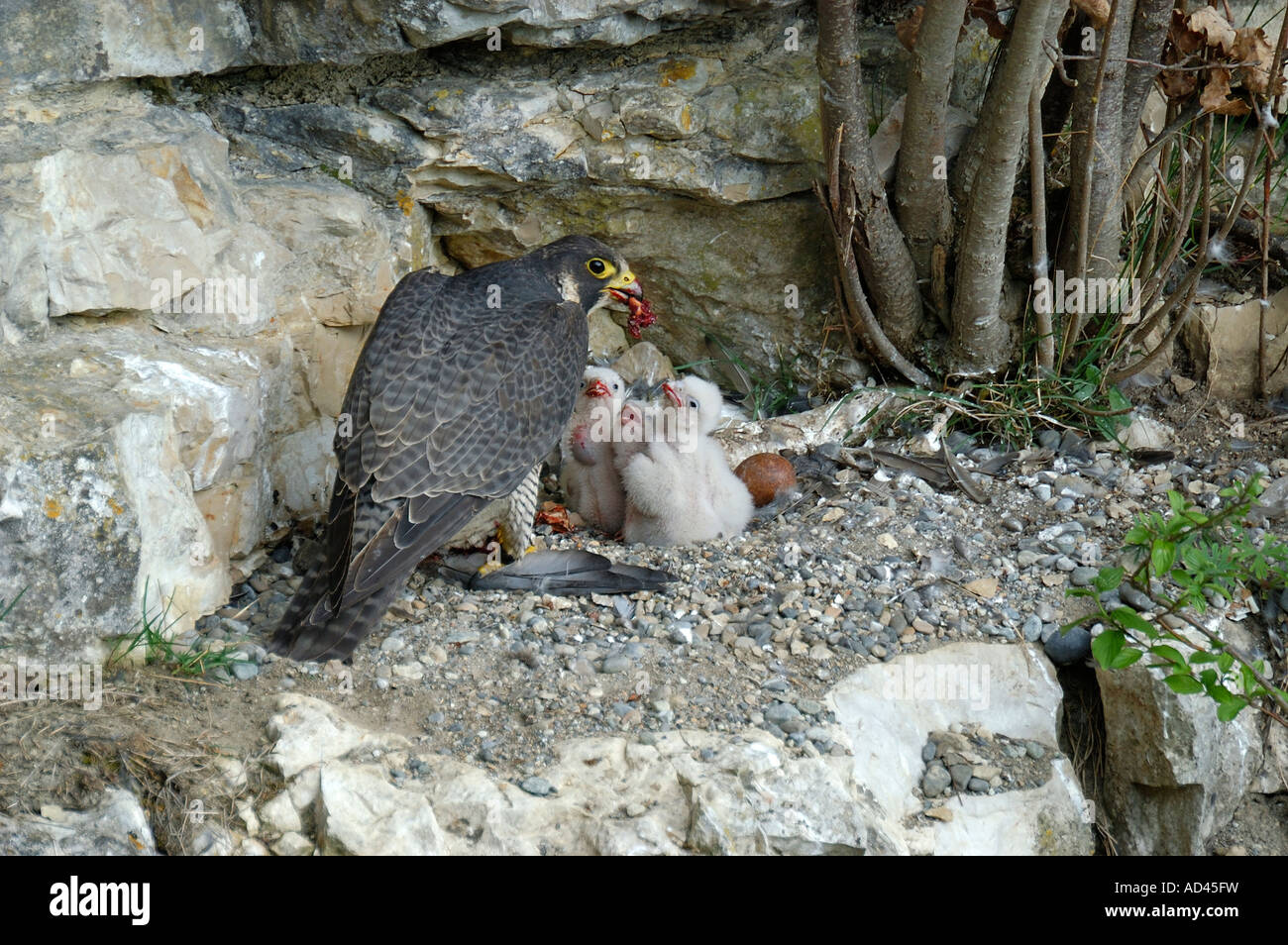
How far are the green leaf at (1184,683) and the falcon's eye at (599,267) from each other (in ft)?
8.51

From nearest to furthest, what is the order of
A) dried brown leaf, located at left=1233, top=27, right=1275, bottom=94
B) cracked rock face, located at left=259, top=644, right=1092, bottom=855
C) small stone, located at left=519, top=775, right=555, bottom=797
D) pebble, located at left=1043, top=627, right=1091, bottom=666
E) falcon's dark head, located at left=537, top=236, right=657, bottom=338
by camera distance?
1. cracked rock face, located at left=259, top=644, right=1092, bottom=855
2. small stone, located at left=519, top=775, right=555, bottom=797
3. pebble, located at left=1043, top=627, right=1091, bottom=666
4. dried brown leaf, located at left=1233, top=27, right=1275, bottom=94
5. falcon's dark head, located at left=537, top=236, right=657, bottom=338

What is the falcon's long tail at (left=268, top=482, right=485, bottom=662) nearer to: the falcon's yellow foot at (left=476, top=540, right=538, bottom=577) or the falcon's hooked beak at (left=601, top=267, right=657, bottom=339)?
the falcon's yellow foot at (left=476, top=540, right=538, bottom=577)

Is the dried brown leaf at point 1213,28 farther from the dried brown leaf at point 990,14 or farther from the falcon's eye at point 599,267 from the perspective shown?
the falcon's eye at point 599,267

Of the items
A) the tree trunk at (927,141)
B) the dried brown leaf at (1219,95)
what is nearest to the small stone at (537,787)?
the tree trunk at (927,141)

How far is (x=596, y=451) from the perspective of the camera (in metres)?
5.00

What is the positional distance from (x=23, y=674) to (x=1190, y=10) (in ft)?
15.3

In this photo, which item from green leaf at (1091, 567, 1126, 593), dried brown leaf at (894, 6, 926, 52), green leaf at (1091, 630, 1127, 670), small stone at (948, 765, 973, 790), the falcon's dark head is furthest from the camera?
the falcon's dark head

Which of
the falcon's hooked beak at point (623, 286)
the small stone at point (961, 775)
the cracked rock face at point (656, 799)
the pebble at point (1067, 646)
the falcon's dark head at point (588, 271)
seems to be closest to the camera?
the cracked rock face at point (656, 799)

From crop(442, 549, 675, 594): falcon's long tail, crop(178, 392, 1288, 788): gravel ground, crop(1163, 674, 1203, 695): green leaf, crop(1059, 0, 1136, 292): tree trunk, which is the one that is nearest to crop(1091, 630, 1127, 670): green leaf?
crop(1163, 674, 1203, 695): green leaf

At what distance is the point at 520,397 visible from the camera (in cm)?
427

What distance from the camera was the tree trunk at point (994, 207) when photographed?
13.8 feet

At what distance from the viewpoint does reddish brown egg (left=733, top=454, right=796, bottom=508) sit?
484 centimetres

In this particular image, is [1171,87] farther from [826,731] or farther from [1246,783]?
[826,731]

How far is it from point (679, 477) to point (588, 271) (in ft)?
3.06
